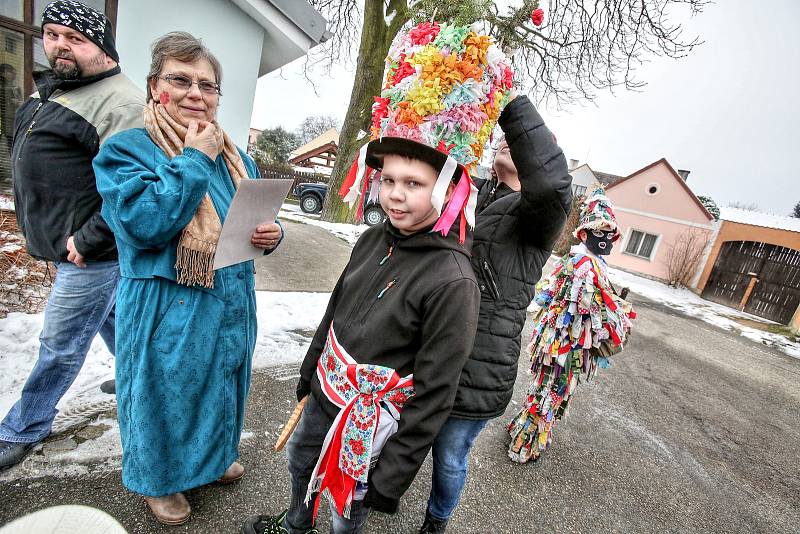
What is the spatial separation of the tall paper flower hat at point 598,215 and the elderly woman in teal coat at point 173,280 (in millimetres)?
2213

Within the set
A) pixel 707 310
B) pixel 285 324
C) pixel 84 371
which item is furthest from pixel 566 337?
pixel 707 310

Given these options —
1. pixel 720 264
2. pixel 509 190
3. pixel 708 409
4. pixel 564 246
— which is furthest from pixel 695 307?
pixel 509 190

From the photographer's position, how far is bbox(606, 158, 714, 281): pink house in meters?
17.0

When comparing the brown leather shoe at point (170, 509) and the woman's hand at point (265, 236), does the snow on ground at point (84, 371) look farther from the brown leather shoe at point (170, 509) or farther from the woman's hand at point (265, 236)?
the woman's hand at point (265, 236)

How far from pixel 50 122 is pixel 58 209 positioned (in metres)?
0.40

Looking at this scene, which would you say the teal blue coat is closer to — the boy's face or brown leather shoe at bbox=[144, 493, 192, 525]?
brown leather shoe at bbox=[144, 493, 192, 525]

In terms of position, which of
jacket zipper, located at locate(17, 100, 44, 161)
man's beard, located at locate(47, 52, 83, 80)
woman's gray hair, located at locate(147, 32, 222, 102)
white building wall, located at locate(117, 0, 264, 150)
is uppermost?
white building wall, located at locate(117, 0, 264, 150)

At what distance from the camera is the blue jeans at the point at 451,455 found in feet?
5.53

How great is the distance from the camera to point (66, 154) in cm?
176

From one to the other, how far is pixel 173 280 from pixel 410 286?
0.96 metres

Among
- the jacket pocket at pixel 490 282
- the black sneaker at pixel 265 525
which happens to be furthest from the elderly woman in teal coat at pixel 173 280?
the jacket pocket at pixel 490 282

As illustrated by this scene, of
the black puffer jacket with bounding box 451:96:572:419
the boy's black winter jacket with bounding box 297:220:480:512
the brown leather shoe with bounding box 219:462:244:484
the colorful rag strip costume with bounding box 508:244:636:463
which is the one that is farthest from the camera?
the colorful rag strip costume with bounding box 508:244:636:463

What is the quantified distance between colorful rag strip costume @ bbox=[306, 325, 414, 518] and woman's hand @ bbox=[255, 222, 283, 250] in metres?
0.65

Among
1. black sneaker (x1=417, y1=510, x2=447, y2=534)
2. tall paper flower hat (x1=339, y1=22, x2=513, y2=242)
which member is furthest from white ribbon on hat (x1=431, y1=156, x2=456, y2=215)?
black sneaker (x1=417, y1=510, x2=447, y2=534)
